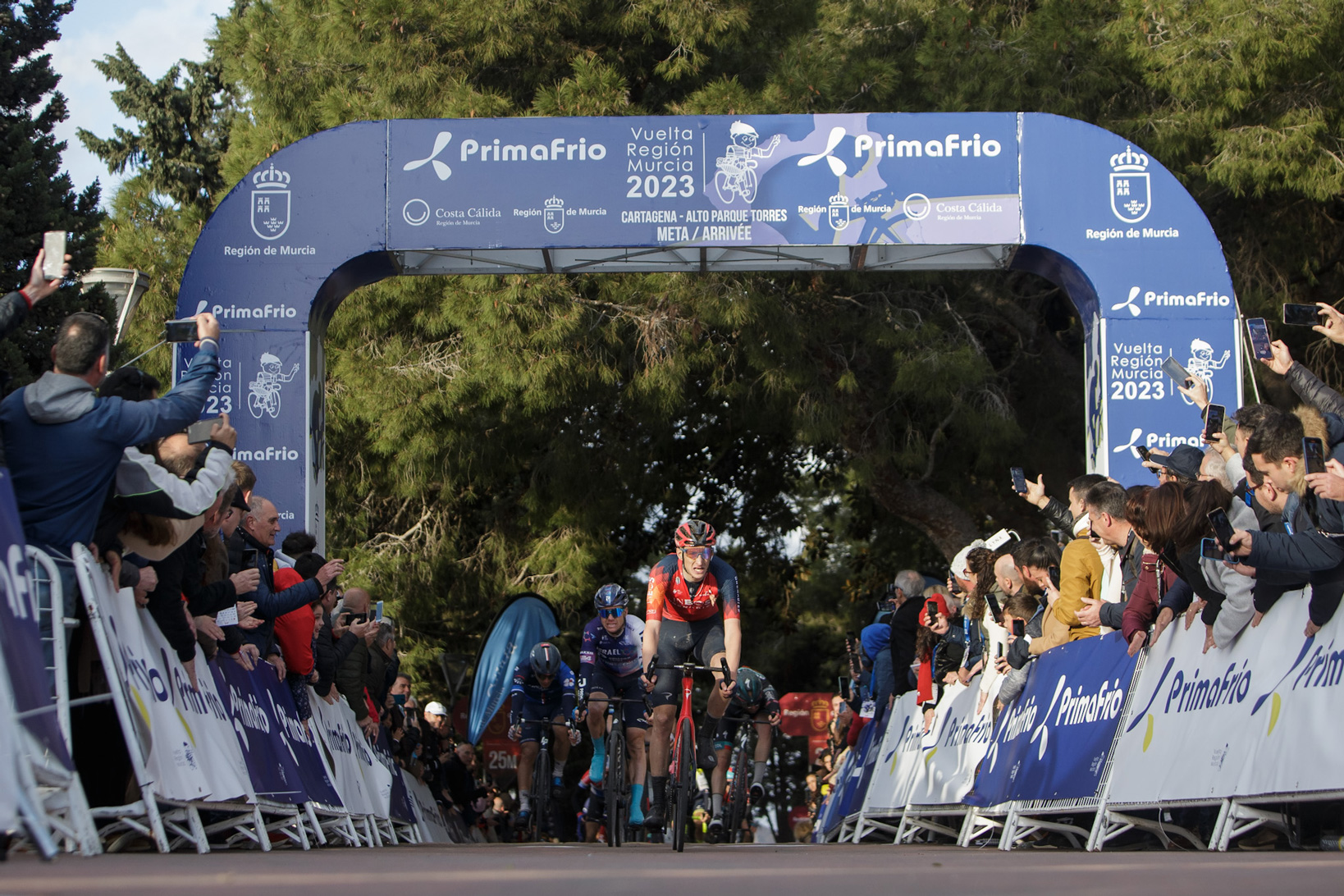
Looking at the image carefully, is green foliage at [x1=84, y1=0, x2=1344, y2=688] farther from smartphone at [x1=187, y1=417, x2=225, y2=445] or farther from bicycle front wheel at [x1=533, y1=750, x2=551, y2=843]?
smartphone at [x1=187, y1=417, x2=225, y2=445]

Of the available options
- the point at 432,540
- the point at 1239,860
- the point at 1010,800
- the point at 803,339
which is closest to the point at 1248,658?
the point at 1239,860

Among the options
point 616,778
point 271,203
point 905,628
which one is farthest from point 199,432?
point 905,628

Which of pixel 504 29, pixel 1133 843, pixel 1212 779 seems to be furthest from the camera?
pixel 504 29

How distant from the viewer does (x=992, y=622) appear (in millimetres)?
10789

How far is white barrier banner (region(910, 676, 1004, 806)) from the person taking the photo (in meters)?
10.2

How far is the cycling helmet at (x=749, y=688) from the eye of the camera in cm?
1218

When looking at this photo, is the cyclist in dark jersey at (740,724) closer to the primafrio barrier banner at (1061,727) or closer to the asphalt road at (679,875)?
the primafrio barrier banner at (1061,727)

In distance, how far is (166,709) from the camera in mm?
6281

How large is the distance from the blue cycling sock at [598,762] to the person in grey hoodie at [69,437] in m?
6.28

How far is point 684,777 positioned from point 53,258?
4607mm

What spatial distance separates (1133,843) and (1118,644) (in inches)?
42.7

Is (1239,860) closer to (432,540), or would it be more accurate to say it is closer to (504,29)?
(504,29)

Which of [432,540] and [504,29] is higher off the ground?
[504,29]

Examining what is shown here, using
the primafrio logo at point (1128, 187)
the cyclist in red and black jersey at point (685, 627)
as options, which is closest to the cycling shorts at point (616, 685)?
the cyclist in red and black jersey at point (685, 627)
